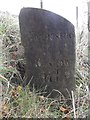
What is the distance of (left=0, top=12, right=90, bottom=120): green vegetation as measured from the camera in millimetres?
2020

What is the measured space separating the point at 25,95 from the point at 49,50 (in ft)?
1.52

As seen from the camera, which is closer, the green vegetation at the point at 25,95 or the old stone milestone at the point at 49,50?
the green vegetation at the point at 25,95

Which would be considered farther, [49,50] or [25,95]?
[49,50]

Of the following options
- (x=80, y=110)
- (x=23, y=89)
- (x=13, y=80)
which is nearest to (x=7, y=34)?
(x=13, y=80)

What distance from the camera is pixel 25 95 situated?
2.20 metres

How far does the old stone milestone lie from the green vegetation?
0.12 m

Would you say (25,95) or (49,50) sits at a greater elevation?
(49,50)

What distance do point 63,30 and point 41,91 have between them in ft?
1.83

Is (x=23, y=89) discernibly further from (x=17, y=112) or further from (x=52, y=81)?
(x=17, y=112)

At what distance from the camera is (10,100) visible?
216 centimetres

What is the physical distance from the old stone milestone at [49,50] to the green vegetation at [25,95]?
0.12 m

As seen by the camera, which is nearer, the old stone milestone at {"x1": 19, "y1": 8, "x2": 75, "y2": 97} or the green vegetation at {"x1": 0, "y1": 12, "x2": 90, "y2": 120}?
the green vegetation at {"x1": 0, "y1": 12, "x2": 90, "y2": 120}

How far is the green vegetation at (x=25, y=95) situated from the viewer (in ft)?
6.63

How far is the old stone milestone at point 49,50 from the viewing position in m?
2.43
